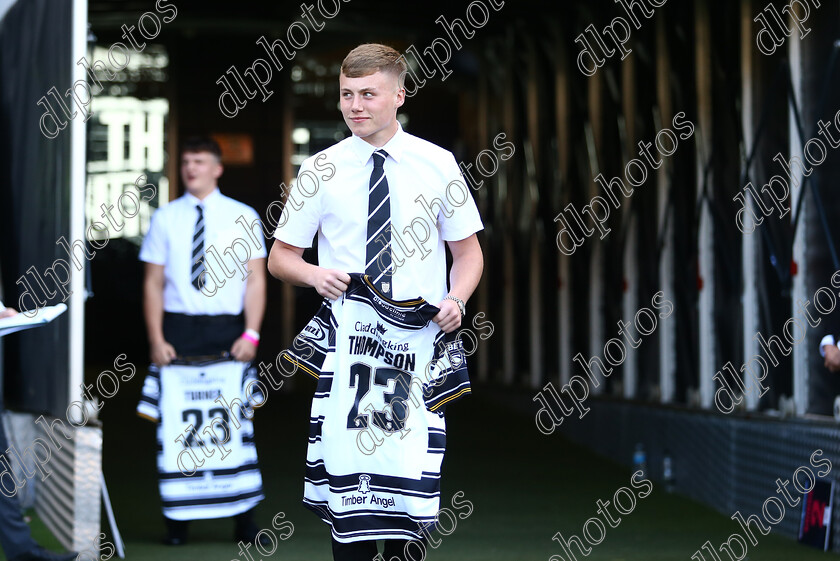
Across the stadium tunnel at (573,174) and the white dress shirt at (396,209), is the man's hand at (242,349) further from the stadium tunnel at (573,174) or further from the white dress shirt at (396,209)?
the white dress shirt at (396,209)

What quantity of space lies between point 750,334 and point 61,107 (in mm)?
3638

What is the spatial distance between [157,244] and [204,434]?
858 mm

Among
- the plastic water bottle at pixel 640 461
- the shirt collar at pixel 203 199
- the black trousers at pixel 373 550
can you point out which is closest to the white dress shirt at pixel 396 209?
the black trousers at pixel 373 550

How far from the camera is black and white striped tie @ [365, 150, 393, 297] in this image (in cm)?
298

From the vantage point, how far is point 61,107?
16.4ft

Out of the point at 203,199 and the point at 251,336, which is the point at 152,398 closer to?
the point at 251,336

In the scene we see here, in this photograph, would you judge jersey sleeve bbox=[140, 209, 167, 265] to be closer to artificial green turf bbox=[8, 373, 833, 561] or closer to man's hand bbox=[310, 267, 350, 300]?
artificial green turf bbox=[8, 373, 833, 561]

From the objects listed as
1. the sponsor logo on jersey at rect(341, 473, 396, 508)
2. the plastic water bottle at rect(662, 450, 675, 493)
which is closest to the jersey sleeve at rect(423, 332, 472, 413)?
the sponsor logo on jersey at rect(341, 473, 396, 508)

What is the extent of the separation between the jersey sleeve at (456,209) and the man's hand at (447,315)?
0.20 meters

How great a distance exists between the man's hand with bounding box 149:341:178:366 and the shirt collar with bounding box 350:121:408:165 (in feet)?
7.96

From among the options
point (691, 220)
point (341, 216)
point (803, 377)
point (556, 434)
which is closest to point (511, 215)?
point (556, 434)

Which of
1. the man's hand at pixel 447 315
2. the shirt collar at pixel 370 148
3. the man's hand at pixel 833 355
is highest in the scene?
the shirt collar at pixel 370 148

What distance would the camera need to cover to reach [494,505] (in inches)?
249

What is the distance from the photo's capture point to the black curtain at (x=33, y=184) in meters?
4.93
